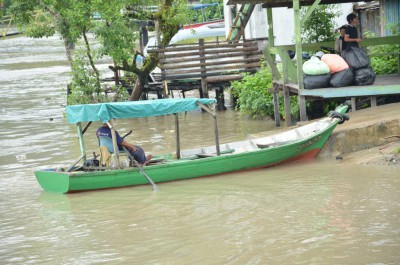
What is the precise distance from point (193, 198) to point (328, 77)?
439cm

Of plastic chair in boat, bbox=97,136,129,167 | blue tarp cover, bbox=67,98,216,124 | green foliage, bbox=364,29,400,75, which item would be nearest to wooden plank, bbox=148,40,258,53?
green foliage, bbox=364,29,400,75

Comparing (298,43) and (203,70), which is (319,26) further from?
(203,70)

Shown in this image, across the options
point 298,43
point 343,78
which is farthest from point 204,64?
point 343,78

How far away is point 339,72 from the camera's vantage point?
1538cm

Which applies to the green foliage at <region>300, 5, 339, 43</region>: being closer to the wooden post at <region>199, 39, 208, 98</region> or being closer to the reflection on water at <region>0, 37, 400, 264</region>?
the wooden post at <region>199, 39, 208, 98</region>

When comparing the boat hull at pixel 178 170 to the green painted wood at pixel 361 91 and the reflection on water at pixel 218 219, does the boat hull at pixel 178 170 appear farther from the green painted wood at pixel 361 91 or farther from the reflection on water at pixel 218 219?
the green painted wood at pixel 361 91

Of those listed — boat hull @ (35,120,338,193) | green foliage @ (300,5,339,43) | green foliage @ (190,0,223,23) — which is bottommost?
boat hull @ (35,120,338,193)

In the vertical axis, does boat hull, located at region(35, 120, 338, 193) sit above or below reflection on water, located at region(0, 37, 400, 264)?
above

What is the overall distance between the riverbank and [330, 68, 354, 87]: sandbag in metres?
0.92

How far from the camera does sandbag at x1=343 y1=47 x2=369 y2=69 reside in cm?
1536

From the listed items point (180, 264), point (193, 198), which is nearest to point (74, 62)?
point (193, 198)

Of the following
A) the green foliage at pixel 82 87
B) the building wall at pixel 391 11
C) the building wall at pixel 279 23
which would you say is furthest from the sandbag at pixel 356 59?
the green foliage at pixel 82 87

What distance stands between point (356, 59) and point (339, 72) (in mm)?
438

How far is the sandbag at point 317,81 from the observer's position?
15430 millimetres
